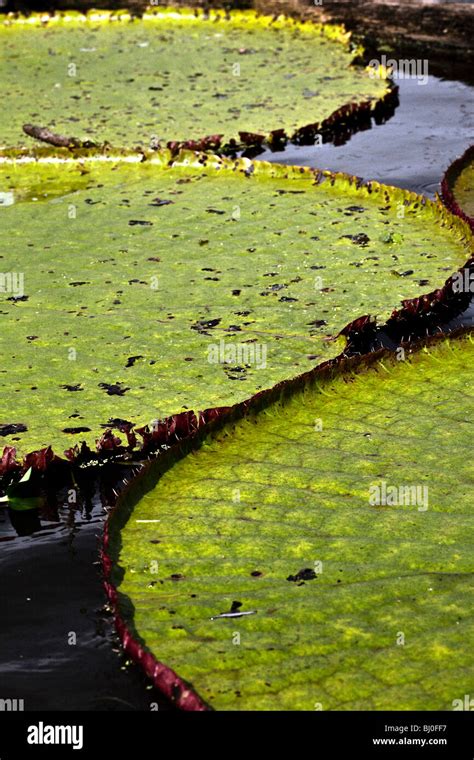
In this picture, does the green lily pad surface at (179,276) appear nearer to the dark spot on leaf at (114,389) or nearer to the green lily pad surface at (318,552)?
the dark spot on leaf at (114,389)

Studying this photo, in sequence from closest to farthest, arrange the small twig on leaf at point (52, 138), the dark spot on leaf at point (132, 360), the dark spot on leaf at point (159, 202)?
1. the dark spot on leaf at point (132, 360)
2. the dark spot on leaf at point (159, 202)
3. the small twig on leaf at point (52, 138)

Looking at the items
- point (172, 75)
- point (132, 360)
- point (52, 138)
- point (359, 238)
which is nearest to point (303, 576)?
point (132, 360)

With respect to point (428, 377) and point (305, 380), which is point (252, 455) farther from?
point (428, 377)

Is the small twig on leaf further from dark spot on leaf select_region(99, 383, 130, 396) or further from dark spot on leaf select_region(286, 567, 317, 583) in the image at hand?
dark spot on leaf select_region(286, 567, 317, 583)

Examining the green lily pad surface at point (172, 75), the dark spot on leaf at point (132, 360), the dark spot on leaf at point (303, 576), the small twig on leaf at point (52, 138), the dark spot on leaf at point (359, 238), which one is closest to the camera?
the dark spot on leaf at point (303, 576)

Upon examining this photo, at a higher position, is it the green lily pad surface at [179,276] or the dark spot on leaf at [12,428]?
the green lily pad surface at [179,276]

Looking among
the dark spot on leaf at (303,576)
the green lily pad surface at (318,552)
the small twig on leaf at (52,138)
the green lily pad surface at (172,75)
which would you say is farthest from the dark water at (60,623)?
the green lily pad surface at (172,75)

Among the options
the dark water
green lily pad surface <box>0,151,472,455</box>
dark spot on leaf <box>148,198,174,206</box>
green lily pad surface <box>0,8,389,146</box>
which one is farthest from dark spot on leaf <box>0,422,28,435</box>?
green lily pad surface <box>0,8,389,146</box>

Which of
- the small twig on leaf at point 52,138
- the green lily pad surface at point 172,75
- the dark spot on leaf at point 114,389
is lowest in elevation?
the dark spot on leaf at point 114,389

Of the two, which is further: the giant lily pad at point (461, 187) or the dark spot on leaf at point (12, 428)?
the giant lily pad at point (461, 187)
